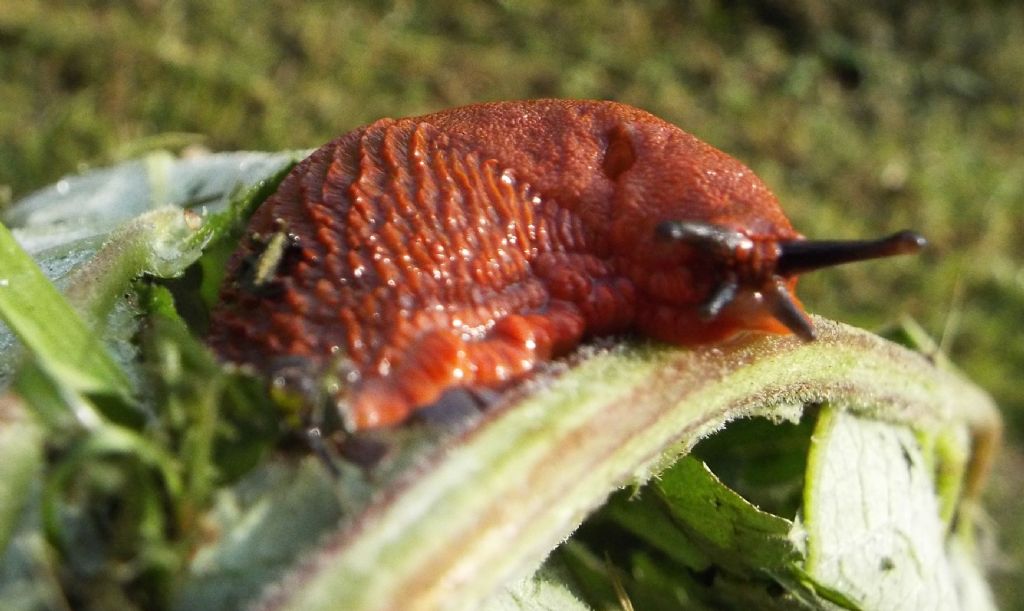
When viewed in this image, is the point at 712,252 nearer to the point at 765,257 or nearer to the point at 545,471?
the point at 765,257

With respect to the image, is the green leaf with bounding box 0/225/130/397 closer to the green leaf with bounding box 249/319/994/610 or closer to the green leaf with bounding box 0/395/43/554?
the green leaf with bounding box 0/395/43/554

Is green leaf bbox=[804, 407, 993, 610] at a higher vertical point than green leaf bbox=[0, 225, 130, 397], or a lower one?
lower

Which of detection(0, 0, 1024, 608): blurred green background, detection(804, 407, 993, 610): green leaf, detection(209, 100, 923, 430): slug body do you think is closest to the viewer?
detection(209, 100, 923, 430): slug body

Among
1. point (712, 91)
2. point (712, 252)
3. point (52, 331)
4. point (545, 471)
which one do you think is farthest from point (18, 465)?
point (712, 91)

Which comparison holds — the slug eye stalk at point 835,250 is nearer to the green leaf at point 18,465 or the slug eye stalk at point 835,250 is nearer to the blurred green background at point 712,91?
the green leaf at point 18,465

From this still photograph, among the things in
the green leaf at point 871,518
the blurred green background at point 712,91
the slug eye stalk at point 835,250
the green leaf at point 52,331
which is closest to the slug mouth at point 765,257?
the slug eye stalk at point 835,250

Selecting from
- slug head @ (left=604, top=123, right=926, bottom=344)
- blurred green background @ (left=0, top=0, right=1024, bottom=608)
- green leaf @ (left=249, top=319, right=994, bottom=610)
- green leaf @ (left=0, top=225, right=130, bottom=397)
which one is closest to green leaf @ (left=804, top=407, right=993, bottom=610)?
green leaf @ (left=249, top=319, right=994, bottom=610)
